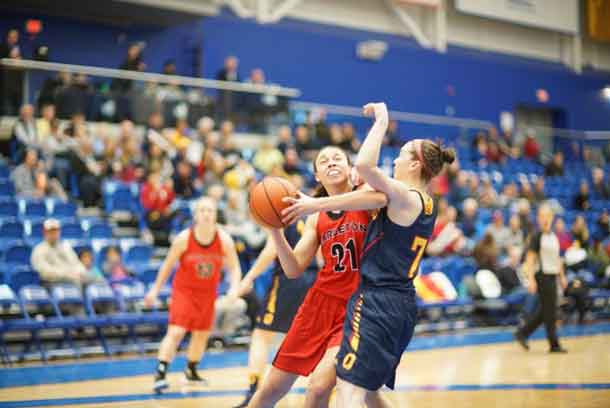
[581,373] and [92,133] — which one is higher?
[92,133]

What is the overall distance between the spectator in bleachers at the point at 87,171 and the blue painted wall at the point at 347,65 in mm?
1769

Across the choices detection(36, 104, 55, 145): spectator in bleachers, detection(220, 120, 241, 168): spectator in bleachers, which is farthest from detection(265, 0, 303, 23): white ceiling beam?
detection(36, 104, 55, 145): spectator in bleachers

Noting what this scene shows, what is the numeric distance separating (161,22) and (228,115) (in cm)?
388

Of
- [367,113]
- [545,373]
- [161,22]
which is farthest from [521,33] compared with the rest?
[367,113]

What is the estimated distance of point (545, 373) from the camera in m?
8.38

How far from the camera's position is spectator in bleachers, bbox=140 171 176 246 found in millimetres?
11531

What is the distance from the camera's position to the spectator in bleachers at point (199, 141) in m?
12.7

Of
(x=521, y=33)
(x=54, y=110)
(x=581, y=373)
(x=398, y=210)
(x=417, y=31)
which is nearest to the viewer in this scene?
(x=398, y=210)

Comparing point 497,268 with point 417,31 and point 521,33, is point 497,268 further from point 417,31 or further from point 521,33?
point 521,33

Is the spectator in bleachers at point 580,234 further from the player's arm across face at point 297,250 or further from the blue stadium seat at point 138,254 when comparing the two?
the player's arm across face at point 297,250

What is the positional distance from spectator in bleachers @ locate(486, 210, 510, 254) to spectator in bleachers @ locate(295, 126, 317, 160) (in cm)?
328

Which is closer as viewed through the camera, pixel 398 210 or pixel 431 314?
pixel 398 210

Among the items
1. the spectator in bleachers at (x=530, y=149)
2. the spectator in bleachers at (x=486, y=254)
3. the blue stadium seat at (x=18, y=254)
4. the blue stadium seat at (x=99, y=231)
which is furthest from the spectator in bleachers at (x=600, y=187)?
the blue stadium seat at (x=18, y=254)

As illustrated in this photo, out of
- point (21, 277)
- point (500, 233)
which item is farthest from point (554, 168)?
point (21, 277)
